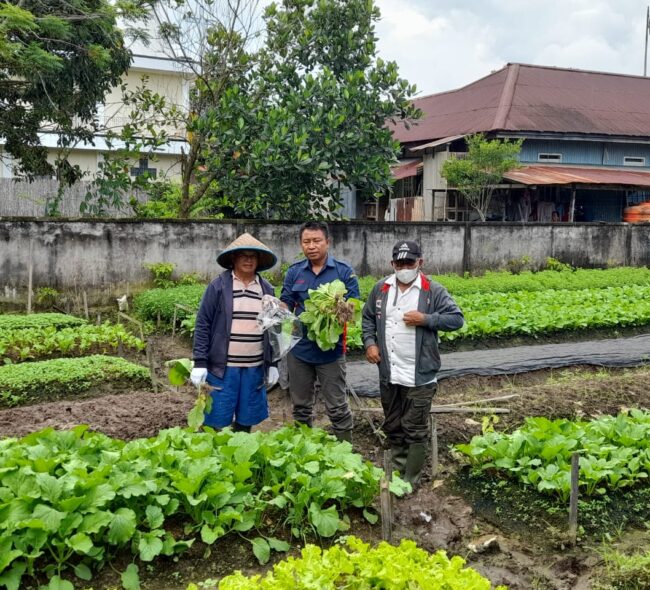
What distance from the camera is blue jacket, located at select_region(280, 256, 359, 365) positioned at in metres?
6.03

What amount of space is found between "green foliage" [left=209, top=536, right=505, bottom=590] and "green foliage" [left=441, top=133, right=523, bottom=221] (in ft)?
63.7

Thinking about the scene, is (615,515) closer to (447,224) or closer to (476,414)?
(476,414)

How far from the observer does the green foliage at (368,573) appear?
3.23 metres

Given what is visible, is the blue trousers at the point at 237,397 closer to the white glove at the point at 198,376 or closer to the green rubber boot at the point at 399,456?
the white glove at the point at 198,376

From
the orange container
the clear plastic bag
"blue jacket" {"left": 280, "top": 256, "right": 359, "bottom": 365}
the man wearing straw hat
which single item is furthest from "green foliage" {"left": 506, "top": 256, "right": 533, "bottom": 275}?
the man wearing straw hat

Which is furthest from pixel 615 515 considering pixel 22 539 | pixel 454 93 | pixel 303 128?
pixel 454 93

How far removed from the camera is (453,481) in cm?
586

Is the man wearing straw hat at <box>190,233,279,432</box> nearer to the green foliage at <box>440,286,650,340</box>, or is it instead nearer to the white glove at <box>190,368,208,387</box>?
the white glove at <box>190,368,208,387</box>

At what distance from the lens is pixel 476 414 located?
7.55 meters

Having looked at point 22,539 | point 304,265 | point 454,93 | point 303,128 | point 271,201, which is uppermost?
point 454,93

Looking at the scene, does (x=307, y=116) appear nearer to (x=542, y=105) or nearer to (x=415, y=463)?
(x=415, y=463)

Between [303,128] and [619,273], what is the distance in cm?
949

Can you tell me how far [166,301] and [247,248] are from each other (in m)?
7.70

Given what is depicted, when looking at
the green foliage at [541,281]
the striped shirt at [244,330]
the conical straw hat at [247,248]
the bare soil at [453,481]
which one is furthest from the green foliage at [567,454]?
the green foliage at [541,281]
